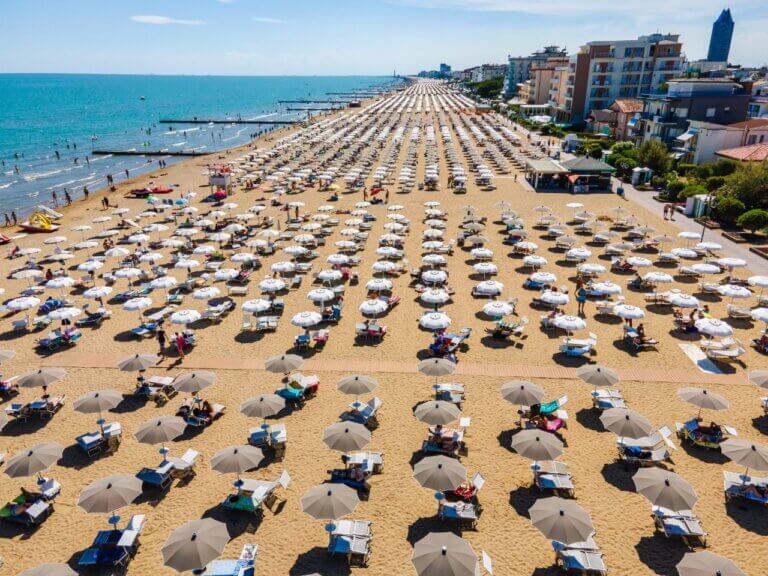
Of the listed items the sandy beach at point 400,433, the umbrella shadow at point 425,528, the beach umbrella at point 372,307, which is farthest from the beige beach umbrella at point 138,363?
the umbrella shadow at point 425,528

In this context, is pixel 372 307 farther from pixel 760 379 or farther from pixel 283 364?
pixel 760 379

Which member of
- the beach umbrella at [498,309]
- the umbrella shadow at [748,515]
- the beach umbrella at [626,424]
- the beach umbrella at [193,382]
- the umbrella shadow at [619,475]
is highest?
the beach umbrella at [498,309]

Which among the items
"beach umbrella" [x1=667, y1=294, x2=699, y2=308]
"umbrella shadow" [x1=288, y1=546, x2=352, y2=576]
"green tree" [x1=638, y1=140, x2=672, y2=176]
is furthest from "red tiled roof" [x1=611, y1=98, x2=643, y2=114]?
"umbrella shadow" [x1=288, y1=546, x2=352, y2=576]

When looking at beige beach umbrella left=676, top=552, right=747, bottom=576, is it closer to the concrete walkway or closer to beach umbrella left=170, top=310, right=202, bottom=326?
the concrete walkway

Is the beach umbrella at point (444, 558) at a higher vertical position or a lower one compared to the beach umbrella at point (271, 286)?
lower

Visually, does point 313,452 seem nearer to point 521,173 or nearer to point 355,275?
point 355,275

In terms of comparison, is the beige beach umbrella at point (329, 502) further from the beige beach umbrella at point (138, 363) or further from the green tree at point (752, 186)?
the green tree at point (752, 186)

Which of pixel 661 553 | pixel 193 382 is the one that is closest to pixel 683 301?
→ pixel 661 553
